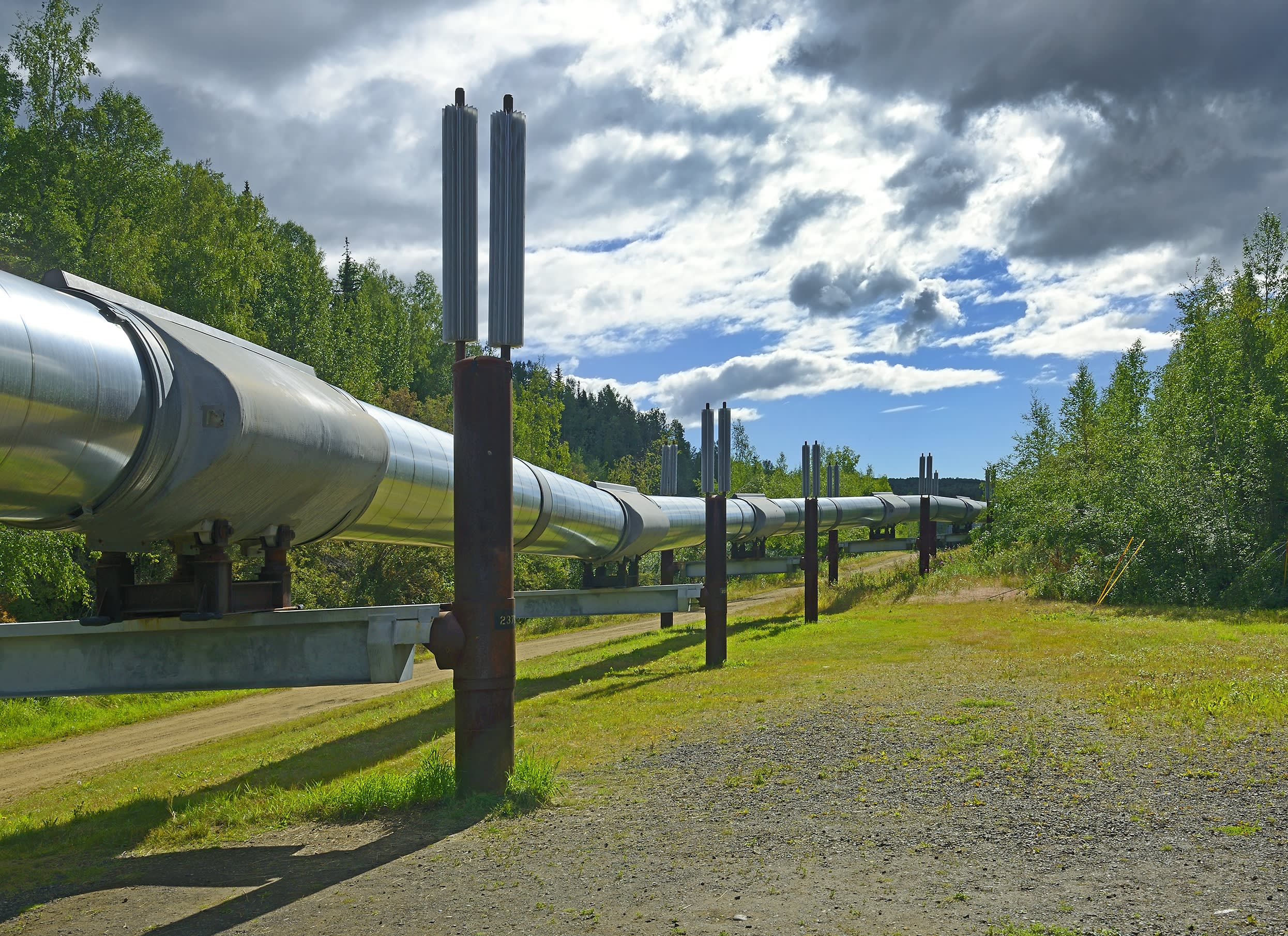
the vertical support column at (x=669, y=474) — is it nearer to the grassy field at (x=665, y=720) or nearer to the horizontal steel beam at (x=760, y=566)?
the horizontal steel beam at (x=760, y=566)

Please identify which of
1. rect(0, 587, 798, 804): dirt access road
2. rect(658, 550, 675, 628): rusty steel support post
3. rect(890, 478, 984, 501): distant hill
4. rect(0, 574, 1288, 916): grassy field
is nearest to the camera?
rect(0, 574, 1288, 916): grassy field

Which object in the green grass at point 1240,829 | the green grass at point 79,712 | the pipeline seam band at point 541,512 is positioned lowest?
the green grass at point 79,712

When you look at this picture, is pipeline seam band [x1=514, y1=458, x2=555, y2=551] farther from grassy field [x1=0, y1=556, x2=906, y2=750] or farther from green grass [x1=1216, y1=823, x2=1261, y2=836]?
green grass [x1=1216, y1=823, x2=1261, y2=836]

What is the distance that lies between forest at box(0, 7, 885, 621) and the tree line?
15841 mm

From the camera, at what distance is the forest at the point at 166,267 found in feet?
79.2

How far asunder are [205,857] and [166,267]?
95.0ft

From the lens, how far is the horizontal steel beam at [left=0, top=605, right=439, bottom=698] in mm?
7035

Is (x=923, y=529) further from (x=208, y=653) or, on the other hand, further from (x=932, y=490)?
(x=208, y=653)

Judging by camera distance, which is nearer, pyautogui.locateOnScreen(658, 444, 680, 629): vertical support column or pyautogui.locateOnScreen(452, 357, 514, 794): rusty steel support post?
pyautogui.locateOnScreen(452, 357, 514, 794): rusty steel support post

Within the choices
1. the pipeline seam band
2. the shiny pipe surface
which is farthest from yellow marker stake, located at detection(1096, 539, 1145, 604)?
the shiny pipe surface

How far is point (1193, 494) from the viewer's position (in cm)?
3150

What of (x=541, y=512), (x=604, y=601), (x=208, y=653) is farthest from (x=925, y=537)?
(x=208, y=653)

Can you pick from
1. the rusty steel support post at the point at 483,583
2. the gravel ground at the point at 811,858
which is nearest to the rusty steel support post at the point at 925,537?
the gravel ground at the point at 811,858

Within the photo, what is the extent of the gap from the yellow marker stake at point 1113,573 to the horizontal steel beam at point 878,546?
8.78 meters
